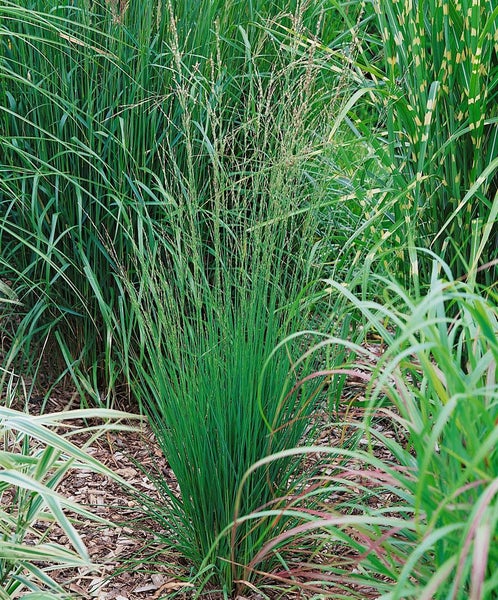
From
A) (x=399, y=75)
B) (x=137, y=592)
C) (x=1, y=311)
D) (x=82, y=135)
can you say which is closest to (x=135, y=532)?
(x=137, y=592)

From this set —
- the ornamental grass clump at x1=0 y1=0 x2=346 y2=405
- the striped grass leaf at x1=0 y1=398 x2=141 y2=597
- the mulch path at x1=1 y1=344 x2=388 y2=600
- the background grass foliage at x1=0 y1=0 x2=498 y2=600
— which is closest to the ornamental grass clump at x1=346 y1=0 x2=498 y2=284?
the background grass foliage at x1=0 y1=0 x2=498 y2=600

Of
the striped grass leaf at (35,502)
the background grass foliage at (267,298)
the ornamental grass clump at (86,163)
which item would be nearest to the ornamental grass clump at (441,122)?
the background grass foliage at (267,298)

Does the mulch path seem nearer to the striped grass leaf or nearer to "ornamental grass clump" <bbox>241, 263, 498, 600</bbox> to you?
the striped grass leaf

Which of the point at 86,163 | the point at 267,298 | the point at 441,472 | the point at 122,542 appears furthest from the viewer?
the point at 86,163

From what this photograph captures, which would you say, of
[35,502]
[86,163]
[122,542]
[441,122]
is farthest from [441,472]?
[86,163]

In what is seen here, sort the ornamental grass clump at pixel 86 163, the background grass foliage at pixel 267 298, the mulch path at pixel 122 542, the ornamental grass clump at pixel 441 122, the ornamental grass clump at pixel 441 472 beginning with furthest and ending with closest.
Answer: the ornamental grass clump at pixel 86 163 < the ornamental grass clump at pixel 441 122 < the mulch path at pixel 122 542 < the background grass foliage at pixel 267 298 < the ornamental grass clump at pixel 441 472

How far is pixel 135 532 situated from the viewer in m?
2.54

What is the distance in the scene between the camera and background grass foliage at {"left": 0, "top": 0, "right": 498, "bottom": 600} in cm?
162

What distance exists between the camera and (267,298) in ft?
9.30

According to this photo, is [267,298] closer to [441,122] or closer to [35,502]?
[441,122]

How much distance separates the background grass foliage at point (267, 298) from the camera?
1.62m

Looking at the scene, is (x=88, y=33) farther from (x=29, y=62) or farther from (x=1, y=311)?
(x=1, y=311)

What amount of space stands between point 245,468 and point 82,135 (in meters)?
1.51

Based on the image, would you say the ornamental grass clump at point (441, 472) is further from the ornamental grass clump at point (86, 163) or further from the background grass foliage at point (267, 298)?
the ornamental grass clump at point (86, 163)
